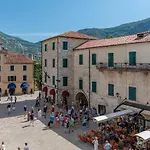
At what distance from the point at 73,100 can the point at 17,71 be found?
20.6 m

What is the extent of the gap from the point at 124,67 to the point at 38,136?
1205cm

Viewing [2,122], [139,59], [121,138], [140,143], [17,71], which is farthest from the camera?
[17,71]

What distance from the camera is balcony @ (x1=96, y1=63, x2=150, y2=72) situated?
897 inches

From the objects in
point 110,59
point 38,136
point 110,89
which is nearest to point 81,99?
point 110,89

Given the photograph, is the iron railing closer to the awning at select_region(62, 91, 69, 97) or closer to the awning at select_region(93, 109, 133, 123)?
the awning at select_region(93, 109, 133, 123)

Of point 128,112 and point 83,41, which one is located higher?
→ point 83,41

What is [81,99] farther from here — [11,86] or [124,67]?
[11,86]

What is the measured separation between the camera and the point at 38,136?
2259 cm

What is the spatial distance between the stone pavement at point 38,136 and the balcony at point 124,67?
24.1ft

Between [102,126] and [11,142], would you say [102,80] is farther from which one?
[11,142]

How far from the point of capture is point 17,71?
52844 mm

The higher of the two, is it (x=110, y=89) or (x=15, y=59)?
(x=15, y=59)

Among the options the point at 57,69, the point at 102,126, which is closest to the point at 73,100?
the point at 57,69

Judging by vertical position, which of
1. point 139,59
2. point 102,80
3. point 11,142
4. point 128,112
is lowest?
point 11,142
